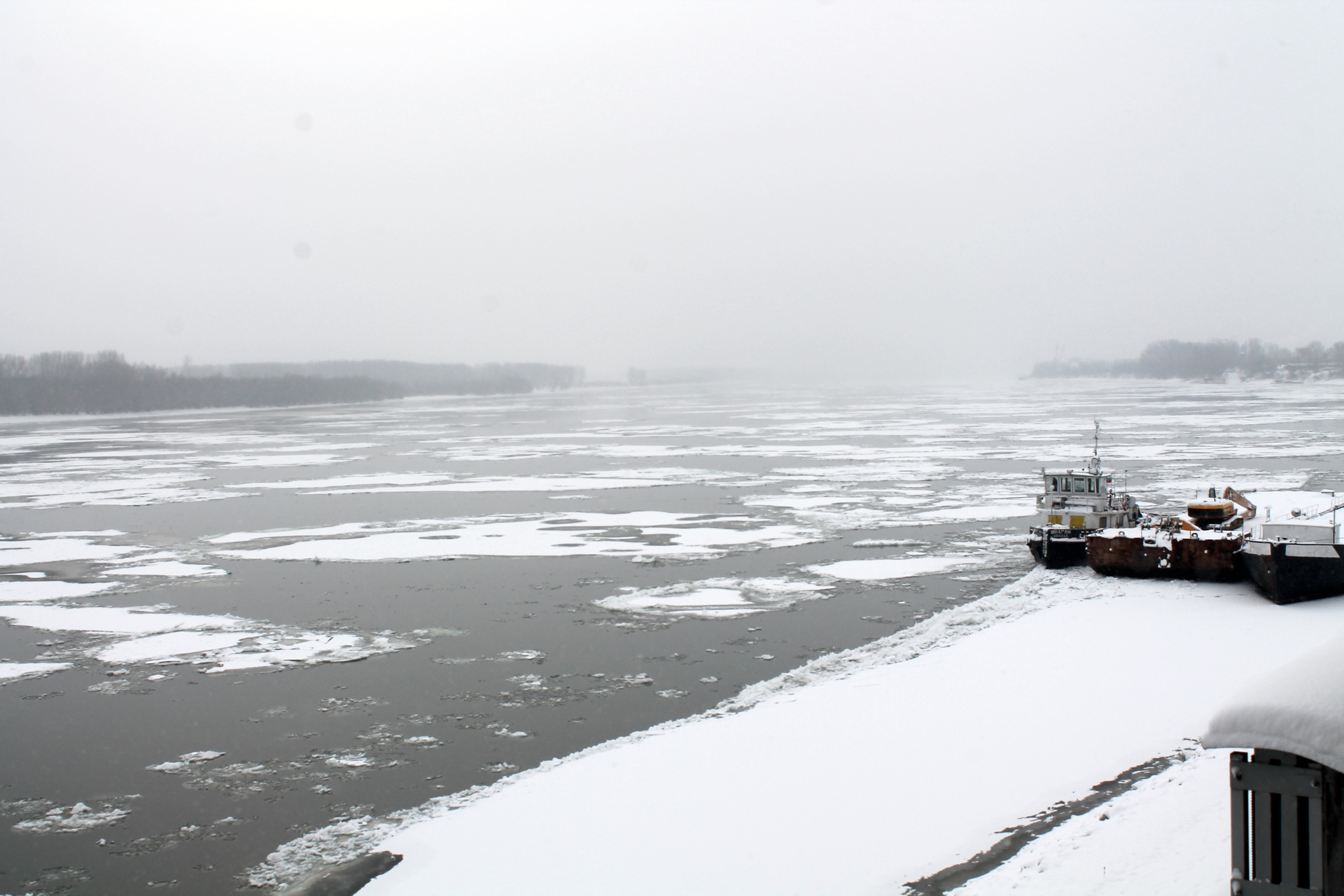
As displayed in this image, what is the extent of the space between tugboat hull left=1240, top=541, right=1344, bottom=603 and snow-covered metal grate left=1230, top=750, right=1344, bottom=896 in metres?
14.3

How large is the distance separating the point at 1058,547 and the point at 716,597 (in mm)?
7231

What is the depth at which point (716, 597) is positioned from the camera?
15922 mm

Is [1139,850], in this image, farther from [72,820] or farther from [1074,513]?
[1074,513]

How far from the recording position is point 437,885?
6.98 m

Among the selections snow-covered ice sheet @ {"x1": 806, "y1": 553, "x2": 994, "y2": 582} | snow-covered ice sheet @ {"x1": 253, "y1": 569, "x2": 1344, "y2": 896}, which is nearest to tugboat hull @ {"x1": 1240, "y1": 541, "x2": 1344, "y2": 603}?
snow-covered ice sheet @ {"x1": 253, "y1": 569, "x2": 1344, "y2": 896}

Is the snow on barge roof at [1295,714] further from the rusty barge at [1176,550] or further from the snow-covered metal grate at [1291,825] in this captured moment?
the rusty barge at [1176,550]

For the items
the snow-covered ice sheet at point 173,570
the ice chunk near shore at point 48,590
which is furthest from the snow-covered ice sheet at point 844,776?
the snow-covered ice sheet at point 173,570

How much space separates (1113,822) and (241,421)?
277 feet

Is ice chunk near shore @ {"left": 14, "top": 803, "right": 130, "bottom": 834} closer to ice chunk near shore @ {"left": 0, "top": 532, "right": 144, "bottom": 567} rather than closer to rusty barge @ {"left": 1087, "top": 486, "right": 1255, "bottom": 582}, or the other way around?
ice chunk near shore @ {"left": 0, "top": 532, "right": 144, "bottom": 567}

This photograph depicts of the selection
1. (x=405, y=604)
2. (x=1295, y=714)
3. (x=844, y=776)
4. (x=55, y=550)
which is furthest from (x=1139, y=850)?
(x=55, y=550)

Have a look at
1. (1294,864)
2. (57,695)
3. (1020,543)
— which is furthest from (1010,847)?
(1020,543)

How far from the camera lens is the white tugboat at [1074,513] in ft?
61.4

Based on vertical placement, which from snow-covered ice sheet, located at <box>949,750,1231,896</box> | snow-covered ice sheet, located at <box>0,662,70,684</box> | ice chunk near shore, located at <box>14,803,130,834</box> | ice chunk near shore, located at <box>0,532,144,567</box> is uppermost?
snow-covered ice sheet, located at <box>949,750,1231,896</box>

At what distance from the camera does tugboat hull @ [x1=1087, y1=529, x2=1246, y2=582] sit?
17.4 m
